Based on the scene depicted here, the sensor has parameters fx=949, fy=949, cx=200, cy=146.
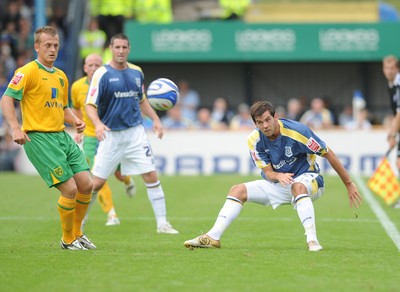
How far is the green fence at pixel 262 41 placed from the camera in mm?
23000

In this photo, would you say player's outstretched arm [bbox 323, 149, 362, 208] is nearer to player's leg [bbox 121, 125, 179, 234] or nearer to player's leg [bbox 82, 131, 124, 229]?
player's leg [bbox 121, 125, 179, 234]

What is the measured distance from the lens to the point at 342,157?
67.4 feet

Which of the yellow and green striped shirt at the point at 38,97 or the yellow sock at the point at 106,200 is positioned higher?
the yellow and green striped shirt at the point at 38,97

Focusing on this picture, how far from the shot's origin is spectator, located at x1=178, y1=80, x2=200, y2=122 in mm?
23297

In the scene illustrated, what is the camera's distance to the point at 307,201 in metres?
8.98

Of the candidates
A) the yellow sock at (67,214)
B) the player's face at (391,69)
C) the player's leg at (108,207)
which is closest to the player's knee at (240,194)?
the yellow sock at (67,214)

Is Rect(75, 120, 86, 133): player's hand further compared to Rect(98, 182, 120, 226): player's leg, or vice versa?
Rect(98, 182, 120, 226): player's leg

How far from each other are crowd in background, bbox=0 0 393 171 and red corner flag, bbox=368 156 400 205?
251 inches

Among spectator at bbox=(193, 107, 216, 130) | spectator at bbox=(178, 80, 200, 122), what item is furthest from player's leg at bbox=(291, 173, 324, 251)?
spectator at bbox=(178, 80, 200, 122)

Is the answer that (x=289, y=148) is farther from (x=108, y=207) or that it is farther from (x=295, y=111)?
(x=295, y=111)

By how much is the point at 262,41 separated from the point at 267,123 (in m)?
14.6

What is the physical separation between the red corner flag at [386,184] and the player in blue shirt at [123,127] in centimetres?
463

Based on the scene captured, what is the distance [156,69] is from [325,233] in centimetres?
1529

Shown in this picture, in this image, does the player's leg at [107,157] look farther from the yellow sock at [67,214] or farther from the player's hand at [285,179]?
the player's hand at [285,179]
